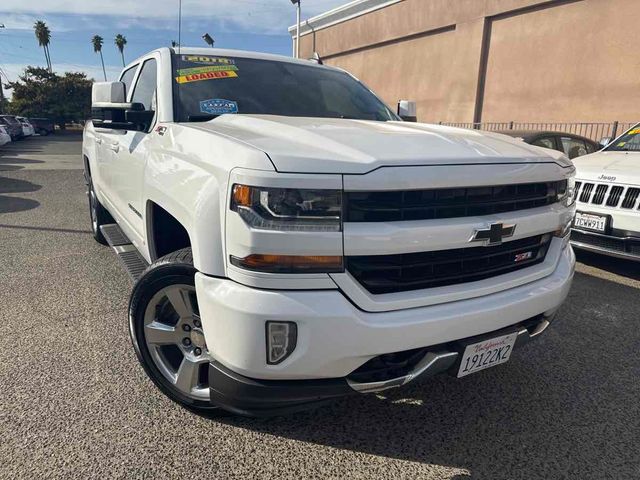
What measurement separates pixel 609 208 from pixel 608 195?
140mm

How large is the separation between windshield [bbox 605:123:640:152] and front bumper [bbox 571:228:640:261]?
162 cm

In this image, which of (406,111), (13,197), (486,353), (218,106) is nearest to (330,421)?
(486,353)

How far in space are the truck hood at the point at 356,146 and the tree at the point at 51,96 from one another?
168 ft

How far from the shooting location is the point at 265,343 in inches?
66.8

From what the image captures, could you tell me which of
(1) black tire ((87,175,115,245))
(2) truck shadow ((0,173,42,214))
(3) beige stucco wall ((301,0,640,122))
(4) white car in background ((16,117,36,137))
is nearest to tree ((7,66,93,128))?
(4) white car in background ((16,117,36,137))

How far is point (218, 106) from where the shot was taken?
2.95 m

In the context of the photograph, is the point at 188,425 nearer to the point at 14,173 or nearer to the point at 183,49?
the point at 183,49

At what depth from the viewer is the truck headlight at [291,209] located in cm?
166

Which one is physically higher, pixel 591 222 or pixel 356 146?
pixel 356 146

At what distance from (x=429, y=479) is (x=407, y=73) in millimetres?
21941

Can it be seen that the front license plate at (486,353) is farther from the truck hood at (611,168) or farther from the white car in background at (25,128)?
the white car in background at (25,128)

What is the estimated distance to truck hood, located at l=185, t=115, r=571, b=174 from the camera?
1703 millimetres

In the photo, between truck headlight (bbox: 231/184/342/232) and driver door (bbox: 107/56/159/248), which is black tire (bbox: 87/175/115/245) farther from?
truck headlight (bbox: 231/184/342/232)

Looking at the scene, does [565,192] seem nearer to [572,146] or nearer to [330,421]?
[330,421]
